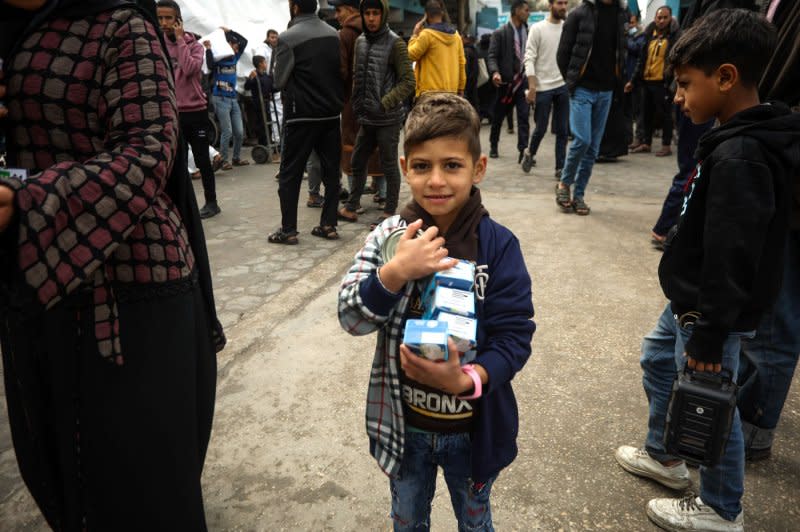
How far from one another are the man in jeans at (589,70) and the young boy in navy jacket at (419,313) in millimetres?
4016

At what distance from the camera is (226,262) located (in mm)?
4434

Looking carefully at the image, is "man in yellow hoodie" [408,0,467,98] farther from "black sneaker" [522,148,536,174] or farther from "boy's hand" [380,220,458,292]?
"boy's hand" [380,220,458,292]

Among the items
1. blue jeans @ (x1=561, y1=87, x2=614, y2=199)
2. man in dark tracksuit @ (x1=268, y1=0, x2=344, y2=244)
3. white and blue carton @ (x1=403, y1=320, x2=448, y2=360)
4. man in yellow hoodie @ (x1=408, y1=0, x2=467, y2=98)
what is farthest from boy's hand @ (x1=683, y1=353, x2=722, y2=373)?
man in yellow hoodie @ (x1=408, y1=0, x2=467, y2=98)

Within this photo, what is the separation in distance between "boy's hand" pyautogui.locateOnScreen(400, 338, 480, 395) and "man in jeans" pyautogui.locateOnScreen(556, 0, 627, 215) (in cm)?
435

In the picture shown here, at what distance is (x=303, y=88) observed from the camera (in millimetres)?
4578

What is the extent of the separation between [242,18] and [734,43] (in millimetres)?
10014

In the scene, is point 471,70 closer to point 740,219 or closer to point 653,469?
point 653,469

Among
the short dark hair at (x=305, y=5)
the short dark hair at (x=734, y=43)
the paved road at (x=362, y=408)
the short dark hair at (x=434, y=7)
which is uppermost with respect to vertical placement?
the short dark hair at (x=434, y=7)

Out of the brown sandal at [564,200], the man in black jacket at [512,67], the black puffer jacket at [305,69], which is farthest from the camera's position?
the man in black jacket at [512,67]

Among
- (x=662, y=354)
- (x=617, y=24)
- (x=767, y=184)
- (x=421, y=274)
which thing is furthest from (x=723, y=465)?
(x=617, y=24)

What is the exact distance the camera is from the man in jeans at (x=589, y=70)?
4945mm

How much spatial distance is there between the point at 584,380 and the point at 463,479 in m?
1.45

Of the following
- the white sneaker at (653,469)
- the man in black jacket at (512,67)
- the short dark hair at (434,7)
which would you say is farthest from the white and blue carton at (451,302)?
the man in black jacket at (512,67)

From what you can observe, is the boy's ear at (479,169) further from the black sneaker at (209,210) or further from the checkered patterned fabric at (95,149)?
the black sneaker at (209,210)
